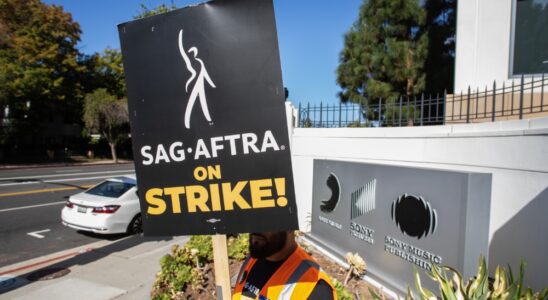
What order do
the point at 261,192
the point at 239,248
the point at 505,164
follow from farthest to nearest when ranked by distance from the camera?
the point at 239,248
the point at 505,164
the point at 261,192

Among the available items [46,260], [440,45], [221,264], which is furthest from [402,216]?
[440,45]

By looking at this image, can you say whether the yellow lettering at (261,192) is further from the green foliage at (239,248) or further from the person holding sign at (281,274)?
the green foliage at (239,248)

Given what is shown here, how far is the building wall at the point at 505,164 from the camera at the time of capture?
12.6 feet

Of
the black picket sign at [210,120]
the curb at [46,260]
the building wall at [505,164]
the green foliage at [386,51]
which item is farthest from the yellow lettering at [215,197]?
the green foliage at [386,51]

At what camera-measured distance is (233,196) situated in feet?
7.27

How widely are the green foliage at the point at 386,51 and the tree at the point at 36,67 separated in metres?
26.1

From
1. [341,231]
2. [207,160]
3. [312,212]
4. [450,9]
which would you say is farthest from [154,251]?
[450,9]

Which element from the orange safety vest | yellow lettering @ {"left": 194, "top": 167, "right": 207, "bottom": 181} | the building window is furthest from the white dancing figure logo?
the building window

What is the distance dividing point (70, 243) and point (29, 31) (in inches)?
1288

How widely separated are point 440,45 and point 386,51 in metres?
1.78

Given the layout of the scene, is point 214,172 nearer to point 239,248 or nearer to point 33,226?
point 239,248

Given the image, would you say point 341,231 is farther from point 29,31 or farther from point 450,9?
point 29,31

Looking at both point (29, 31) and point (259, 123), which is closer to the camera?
point (259, 123)

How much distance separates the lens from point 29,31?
34.5 metres
